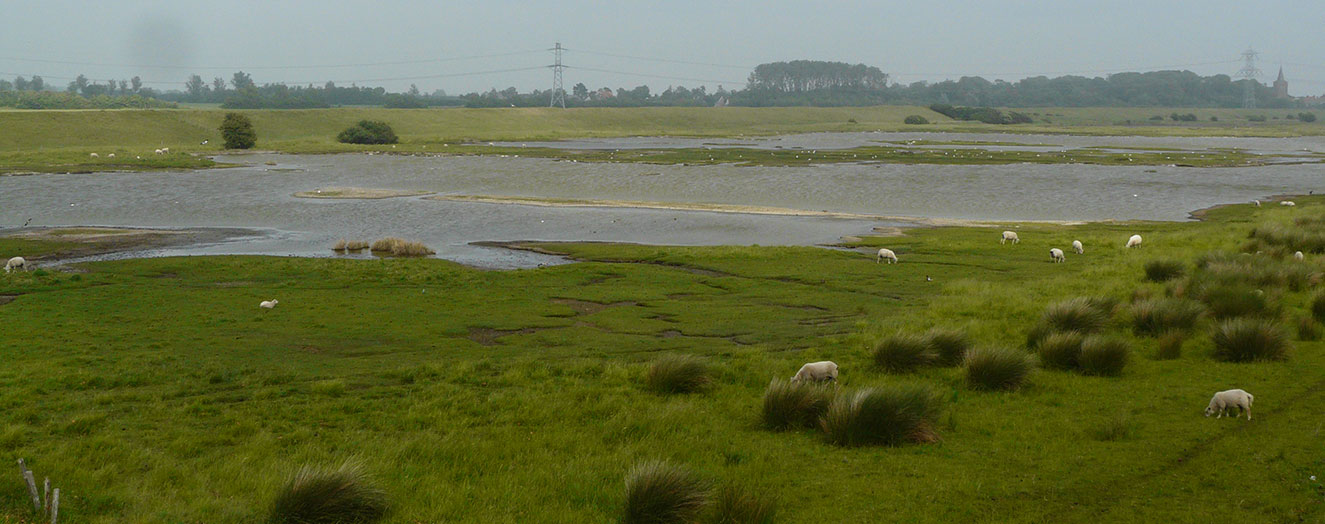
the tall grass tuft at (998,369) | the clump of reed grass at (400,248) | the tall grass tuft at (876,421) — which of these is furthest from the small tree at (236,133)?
the tall grass tuft at (876,421)

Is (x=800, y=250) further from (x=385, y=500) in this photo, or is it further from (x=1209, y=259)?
(x=385, y=500)

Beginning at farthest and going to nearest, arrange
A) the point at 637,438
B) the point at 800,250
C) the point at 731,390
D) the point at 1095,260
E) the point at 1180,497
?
the point at 800,250 → the point at 1095,260 → the point at 731,390 → the point at 637,438 → the point at 1180,497

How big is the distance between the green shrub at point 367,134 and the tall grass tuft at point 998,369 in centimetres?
10367

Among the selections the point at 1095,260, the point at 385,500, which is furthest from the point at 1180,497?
the point at 1095,260

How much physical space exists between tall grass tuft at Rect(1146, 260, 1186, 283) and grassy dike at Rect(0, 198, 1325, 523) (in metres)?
0.57

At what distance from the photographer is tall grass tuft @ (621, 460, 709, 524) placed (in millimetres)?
8164

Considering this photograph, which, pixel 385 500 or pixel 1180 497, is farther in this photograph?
pixel 1180 497

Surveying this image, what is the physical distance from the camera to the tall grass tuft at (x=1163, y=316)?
17250 mm

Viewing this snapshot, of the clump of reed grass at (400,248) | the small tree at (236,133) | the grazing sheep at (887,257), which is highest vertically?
the small tree at (236,133)

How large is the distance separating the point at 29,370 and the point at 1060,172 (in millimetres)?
74437

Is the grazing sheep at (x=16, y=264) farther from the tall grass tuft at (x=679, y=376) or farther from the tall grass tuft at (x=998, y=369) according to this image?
the tall grass tuft at (x=998, y=369)

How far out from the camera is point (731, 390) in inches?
555

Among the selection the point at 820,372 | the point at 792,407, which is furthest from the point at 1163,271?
the point at 792,407

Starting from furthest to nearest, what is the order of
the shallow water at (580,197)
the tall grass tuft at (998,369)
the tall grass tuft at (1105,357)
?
the shallow water at (580,197), the tall grass tuft at (1105,357), the tall grass tuft at (998,369)
